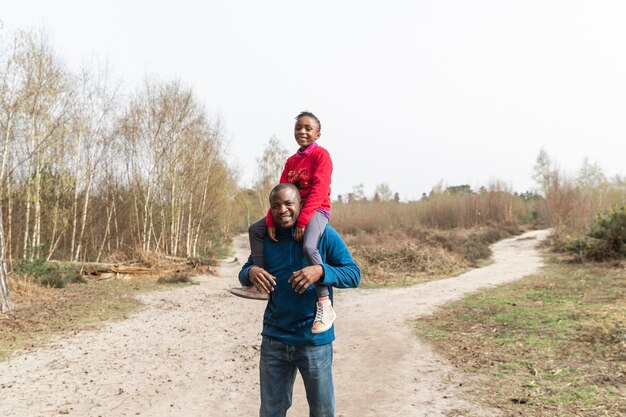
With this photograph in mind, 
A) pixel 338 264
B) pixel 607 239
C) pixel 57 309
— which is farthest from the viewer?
pixel 607 239

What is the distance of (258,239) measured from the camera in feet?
6.97

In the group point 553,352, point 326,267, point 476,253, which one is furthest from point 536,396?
point 476,253

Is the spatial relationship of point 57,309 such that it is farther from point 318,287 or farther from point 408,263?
point 408,263

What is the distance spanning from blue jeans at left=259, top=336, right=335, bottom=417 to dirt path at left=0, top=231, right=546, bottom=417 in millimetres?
1808

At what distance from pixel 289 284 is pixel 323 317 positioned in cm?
22

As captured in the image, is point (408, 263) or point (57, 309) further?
point (408, 263)

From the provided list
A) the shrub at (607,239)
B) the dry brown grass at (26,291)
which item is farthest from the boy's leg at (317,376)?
the shrub at (607,239)

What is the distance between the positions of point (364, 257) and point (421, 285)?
367cm

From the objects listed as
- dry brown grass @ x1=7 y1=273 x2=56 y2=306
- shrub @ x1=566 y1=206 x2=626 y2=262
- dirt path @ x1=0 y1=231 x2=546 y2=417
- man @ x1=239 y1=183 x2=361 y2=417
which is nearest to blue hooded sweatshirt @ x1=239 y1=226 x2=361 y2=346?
man @ x1=239 y1=183 x2=361 y2=417

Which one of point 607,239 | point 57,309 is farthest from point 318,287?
point 607,239

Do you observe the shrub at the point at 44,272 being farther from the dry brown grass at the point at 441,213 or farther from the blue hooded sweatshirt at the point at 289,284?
the dry brown grass at the point at 441,213

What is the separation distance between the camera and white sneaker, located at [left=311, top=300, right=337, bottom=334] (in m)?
1.88

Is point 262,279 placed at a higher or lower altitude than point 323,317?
higher

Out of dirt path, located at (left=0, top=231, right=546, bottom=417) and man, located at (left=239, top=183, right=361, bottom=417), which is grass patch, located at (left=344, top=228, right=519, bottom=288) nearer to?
dirt path, located at (left=0, top=231, right=546, bottom=417)
